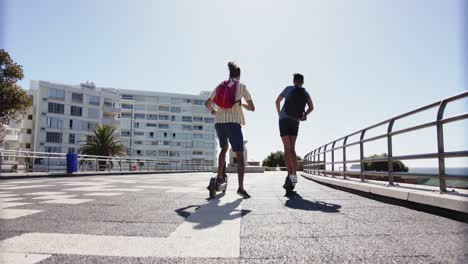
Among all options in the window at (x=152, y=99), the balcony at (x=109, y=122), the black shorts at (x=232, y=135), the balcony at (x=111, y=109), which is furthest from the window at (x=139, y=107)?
the black shorts at (x=232, y=135)

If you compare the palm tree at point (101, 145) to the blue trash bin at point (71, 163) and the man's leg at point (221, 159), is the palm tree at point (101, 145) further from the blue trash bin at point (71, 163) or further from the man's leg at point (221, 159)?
the man's leg at point (221, 159)

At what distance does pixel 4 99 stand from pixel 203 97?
72.0 metres

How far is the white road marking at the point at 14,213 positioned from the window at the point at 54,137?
59.1 meters

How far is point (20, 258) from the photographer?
1.80 meters

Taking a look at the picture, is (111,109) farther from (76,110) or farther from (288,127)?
(288,127)

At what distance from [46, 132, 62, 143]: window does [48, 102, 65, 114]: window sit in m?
3.81

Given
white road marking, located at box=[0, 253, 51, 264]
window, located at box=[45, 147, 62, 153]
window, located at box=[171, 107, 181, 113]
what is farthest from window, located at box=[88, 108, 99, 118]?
white road marking, located at box=[0, 253, 51, 264]

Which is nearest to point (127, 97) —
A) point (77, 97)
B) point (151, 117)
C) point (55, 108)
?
point (151, 117)

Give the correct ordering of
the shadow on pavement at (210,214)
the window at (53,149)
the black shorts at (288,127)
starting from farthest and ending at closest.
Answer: the window at (53,149) < the black shorts at (288,127) < the shadow on pavement at (210,214)

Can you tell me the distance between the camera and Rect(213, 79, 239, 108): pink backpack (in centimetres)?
506

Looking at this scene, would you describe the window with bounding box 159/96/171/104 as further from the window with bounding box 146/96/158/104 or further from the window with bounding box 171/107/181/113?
the window with bounding box 171/107/181/113

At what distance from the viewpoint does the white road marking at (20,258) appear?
1750 mm

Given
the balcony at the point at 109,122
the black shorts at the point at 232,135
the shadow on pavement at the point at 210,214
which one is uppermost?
the balcony at the point at 109,122

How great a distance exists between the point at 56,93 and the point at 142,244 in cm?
6335
